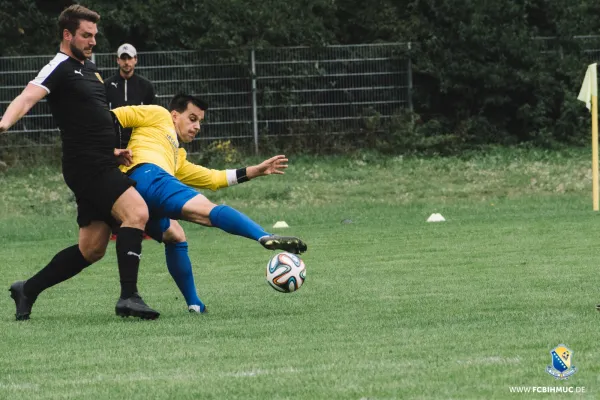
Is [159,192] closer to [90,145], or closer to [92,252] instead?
[90,145]

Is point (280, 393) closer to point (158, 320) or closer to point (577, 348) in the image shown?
point (577, 348)

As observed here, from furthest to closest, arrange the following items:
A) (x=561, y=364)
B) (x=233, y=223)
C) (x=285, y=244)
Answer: (x=233, y=223) → (x=285, y=244) → (x=561, y=364)

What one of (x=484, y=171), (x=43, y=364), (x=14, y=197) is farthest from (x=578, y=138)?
(x=43, y=364)

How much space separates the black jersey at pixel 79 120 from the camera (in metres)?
8.78

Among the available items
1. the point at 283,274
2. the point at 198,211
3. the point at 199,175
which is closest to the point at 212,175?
the point at 199,175

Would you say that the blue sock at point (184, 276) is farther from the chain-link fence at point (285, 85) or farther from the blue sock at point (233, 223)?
the chain-link fence at point (285, 85)

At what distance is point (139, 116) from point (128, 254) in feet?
3.47

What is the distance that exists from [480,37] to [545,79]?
149 centimetres

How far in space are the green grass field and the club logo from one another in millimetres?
54

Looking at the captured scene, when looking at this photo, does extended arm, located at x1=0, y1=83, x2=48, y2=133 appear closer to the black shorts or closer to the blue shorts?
the black shorts

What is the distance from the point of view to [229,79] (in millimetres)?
25203

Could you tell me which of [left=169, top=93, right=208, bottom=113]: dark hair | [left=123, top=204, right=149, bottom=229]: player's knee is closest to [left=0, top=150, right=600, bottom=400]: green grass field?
[left=123, top=204, right=149, bottom=229]: player's knee

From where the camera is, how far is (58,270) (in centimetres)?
927

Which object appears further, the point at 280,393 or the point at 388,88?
the point at 388,88
